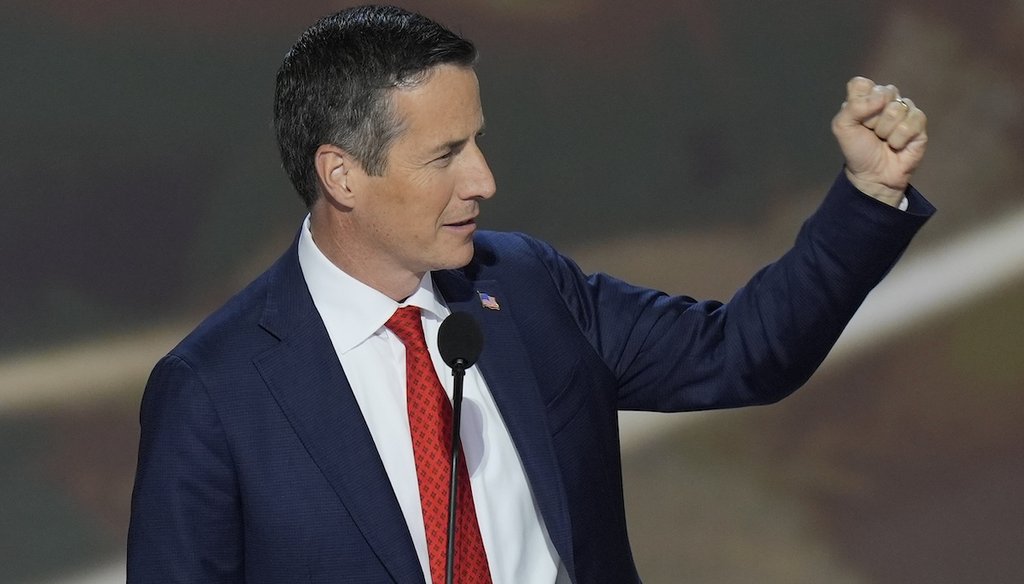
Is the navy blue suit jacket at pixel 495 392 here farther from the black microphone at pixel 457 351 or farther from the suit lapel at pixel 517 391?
the black microphone at pixel 457 351

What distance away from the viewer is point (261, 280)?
2172 millimetres

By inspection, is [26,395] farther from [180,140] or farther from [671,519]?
[671,519]

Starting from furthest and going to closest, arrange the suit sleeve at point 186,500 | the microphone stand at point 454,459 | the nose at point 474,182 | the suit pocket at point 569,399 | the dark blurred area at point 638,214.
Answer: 1. the dark blurred area at point 638,214
2. the suit pocket at point 569,399
3. the nose at point 474,182
4. the suit sleeve at point 186,500
5. the microphone stand at point 454,459

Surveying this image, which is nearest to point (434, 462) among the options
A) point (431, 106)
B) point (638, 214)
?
point (431, 106)

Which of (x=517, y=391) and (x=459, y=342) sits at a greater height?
(x=459, y=342)

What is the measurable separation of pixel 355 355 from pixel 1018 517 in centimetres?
243

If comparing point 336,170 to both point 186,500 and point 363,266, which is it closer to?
point 363,266

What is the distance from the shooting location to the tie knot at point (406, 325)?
7.02 ft

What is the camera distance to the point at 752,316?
2188mm

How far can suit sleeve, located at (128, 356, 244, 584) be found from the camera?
1.97m

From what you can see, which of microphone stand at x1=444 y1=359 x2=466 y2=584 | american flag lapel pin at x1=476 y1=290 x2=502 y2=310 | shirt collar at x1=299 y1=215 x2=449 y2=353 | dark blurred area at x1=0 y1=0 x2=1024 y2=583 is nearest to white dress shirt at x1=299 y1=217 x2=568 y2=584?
shirt collar at x1=299 y1=215 x2=449 y2=353

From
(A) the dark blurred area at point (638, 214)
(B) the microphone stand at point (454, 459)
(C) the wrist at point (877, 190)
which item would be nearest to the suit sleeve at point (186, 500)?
(B) the microphone stand at point (454, 459)

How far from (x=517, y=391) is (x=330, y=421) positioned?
28 centimetres

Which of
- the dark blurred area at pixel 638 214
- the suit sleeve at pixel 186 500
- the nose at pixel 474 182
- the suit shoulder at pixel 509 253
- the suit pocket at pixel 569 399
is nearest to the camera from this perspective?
the suit sleeve at pixel 186 500
